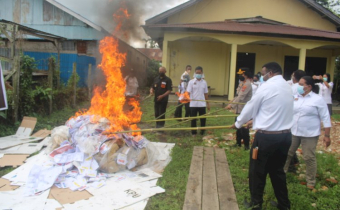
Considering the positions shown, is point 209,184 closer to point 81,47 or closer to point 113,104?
point 113,104

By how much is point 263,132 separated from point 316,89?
68.2 inches

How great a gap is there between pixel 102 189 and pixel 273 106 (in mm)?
2789

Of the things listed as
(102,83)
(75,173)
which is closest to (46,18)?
(102,83)

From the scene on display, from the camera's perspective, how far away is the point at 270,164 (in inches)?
131

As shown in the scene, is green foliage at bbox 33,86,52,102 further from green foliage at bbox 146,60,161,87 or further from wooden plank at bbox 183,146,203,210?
green foliage at bbox 146,60,161,87

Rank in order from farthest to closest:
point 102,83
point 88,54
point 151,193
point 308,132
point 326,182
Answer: point 88,54
point 102,83
point 326,182
point 308,132
point 151,193

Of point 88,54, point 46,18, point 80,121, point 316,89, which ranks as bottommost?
point 80,121

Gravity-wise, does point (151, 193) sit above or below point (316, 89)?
below

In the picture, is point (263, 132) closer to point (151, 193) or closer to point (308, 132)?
point (308, 132)

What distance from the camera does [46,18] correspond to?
14219 mm

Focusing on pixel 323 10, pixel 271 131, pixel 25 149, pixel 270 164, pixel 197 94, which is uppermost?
pixel 323 10

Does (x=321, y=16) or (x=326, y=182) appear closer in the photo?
(x=326, y=182)

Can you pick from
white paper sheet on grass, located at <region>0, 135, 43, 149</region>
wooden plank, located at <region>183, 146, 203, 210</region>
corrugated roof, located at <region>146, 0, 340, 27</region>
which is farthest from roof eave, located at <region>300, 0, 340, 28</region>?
white paper sheet on grass, located at <region>0, 135, 43, 149</region>

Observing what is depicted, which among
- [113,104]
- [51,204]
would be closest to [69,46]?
[113,104]
